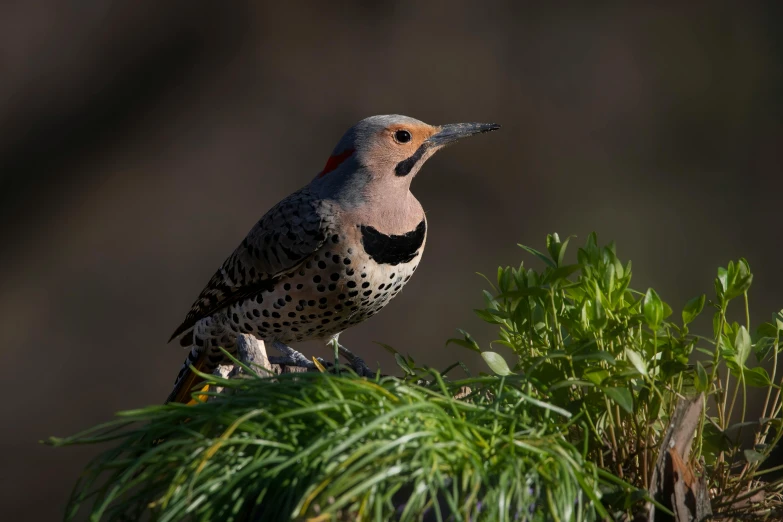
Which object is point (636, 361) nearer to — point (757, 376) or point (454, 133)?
point (757, 376)

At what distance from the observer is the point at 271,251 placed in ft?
5.01

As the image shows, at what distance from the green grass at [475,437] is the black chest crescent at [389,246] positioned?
1.26 ft

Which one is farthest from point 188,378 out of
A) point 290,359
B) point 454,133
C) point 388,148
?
point 454,133

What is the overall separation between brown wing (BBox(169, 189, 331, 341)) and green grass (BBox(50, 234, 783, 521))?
485 millimetres

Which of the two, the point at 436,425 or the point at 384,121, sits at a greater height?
the point at 384,121

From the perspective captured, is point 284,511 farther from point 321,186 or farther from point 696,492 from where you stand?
point 321,186

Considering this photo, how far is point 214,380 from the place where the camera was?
2.89 feet

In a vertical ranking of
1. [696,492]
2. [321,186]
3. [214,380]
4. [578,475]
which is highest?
[321,186]

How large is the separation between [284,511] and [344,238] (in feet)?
2.44

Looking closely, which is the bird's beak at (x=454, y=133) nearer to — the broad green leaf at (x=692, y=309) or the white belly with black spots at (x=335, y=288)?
the white belly with black spots at (x=335, y=288)

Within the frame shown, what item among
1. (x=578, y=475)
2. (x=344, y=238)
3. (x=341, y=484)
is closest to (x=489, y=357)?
(x=578, y=475)

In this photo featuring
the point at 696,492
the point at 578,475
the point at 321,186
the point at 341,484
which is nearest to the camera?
the point at 341,484

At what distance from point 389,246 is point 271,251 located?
25 cm

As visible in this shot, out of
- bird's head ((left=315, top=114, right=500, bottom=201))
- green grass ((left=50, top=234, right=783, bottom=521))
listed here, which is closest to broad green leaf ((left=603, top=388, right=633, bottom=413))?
green grass ((left=50, top=234, right=783, bottom=521))
